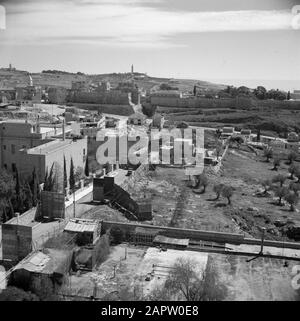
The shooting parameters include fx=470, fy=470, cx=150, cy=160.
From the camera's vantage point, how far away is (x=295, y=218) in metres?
7.39

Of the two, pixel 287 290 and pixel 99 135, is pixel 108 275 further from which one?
pixel 99 135

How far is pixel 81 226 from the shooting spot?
4.95 metres

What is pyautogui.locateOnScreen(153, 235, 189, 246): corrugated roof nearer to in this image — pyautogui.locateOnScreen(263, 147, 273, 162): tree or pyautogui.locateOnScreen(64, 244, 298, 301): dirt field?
pyautogui.locateOnScreen(64, 244, 298, 301): dirt field

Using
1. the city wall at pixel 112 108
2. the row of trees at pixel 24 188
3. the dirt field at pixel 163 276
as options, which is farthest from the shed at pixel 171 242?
the city wall at pixel 112 108

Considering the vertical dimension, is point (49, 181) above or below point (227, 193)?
above

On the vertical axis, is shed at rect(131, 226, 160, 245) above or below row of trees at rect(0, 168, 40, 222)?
below

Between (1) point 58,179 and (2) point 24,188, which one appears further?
(1) point 58,179

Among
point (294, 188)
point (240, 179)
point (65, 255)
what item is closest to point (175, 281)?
point (65, 255)

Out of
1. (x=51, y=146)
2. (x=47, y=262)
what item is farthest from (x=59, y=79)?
(x=47, y=262)

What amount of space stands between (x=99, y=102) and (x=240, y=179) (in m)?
11.3

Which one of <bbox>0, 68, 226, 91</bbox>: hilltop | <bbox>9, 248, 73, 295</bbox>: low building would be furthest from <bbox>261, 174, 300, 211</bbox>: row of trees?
<bbox>0, 68, 226, 91</bbox>: hilltop

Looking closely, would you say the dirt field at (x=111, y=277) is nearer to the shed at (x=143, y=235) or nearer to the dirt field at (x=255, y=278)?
the shed at (x=143, y=235)

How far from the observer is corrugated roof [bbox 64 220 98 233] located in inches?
192

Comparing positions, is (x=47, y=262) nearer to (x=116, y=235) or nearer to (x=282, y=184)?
(x=116, y=235)
